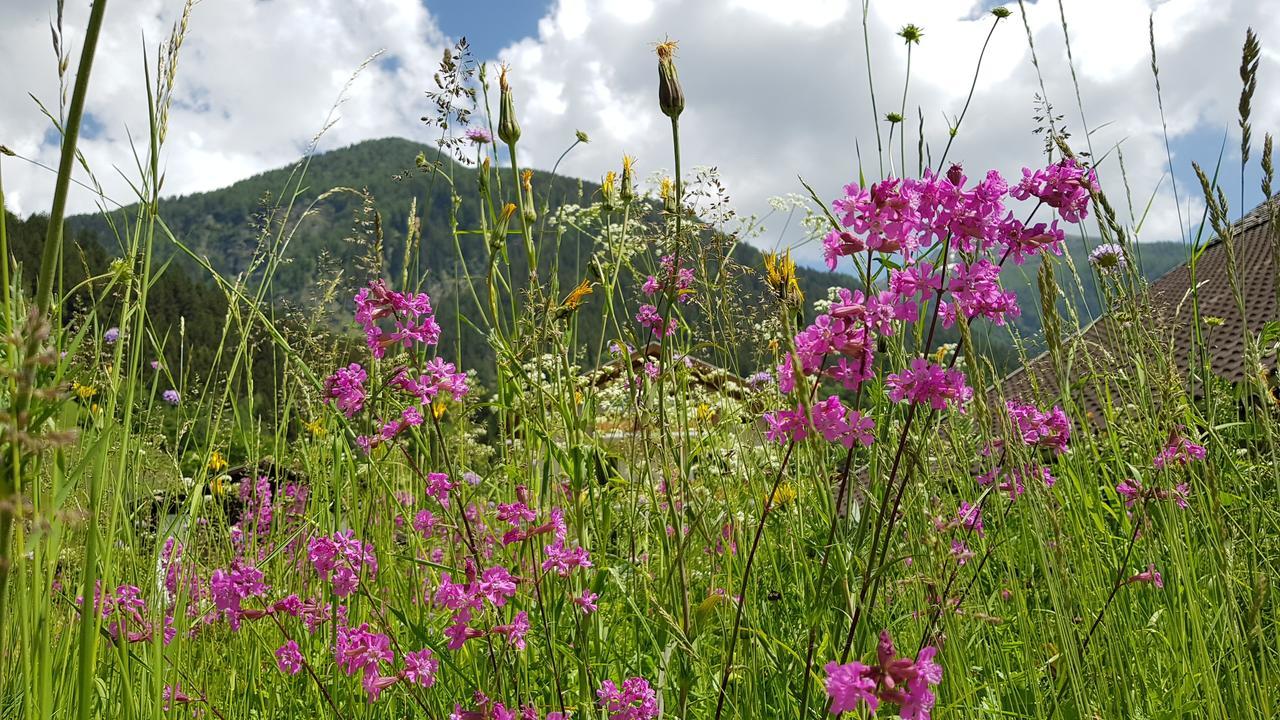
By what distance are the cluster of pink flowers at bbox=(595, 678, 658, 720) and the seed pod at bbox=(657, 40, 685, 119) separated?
0.95 m

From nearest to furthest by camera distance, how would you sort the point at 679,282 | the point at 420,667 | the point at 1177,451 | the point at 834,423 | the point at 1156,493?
the point at 834,423 < the point at 420,667 < the point at 1156,493 < the point at 1177,451 < the point at 679,282

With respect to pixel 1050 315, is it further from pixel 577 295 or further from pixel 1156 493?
pixel 577 295

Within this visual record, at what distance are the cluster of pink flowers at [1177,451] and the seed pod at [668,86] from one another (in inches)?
46.8

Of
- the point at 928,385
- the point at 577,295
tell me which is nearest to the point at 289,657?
the point at 577,295

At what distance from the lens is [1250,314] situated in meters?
9.16

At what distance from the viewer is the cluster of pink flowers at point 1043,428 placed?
6.41ft

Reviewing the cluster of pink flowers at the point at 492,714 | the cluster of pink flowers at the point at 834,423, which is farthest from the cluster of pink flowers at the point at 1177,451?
the cluster of pink flowers at the point at 492,714

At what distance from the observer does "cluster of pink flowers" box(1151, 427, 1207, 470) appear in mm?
1702

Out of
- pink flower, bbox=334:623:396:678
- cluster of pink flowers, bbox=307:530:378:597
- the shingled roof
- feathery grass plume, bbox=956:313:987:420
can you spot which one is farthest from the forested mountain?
pink flower, bbox=334:623:396:678

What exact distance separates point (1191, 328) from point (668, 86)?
167cm

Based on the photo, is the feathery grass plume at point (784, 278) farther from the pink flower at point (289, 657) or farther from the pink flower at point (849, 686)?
the pink flower at point (289, 657)

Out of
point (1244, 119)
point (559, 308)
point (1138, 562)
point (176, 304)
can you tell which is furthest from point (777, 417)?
point (176, 304)

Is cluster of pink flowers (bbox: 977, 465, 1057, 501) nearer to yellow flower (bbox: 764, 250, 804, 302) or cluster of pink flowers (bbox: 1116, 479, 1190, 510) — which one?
cluster of pink flowers (bbox: 1116, 479, 1190, 510)

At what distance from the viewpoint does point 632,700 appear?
1.36 m
